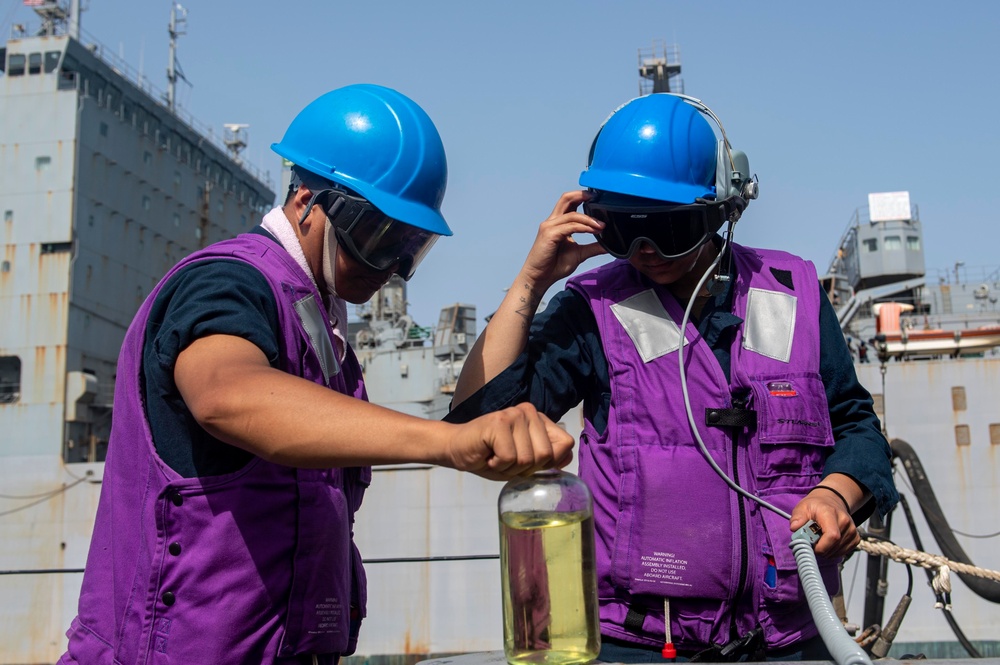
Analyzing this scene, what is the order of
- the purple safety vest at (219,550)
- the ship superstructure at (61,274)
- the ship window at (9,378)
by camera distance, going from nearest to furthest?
the purple safety vest at (219,550) < the ship superstructure at (61,274) < the ship window at (9,378)

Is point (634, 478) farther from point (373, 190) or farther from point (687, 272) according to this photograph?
point (373, 190)

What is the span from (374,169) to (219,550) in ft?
2.54

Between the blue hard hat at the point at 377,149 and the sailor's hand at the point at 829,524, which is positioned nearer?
the sailor's hand at the point at 829,524

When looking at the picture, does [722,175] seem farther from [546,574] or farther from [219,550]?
[219,550]

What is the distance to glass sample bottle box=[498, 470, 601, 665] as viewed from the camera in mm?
1319

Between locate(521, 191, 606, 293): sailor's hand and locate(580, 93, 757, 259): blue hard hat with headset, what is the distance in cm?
5

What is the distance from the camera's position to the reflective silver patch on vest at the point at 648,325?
6.75ft

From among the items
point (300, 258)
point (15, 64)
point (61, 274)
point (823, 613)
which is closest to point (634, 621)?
point (823, 613)

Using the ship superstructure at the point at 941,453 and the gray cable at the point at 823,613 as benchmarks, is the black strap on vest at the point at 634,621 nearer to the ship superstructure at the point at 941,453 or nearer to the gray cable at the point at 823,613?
the gray cable at the point at 823,613

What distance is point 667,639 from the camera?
6.02 feet

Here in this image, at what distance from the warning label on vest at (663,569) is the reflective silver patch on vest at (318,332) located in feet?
2.50

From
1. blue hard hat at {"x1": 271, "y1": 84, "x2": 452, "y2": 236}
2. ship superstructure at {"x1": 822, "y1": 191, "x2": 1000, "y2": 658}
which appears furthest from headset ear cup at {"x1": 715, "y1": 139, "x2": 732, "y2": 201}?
ship superstructure at {"x1": 822, "y1": 191, "x2": 1000, "y2": 658}

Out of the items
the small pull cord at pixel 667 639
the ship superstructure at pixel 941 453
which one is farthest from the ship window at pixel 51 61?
the small pull cord at pixel 667 639

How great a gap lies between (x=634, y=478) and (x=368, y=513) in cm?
1587
